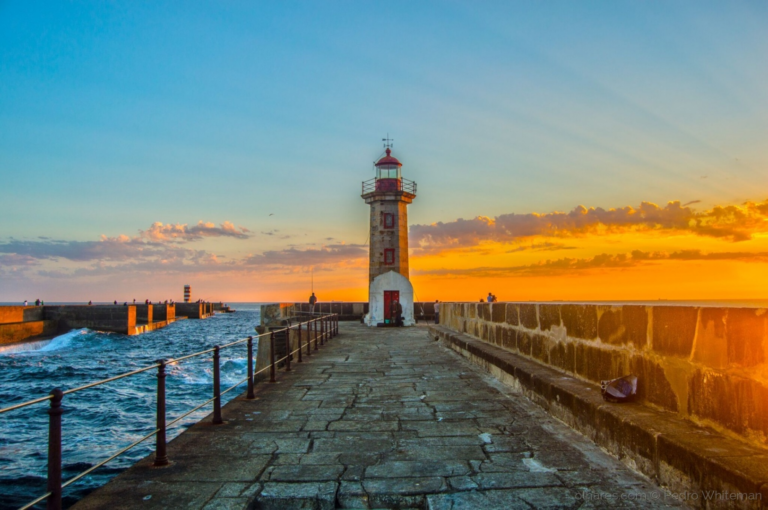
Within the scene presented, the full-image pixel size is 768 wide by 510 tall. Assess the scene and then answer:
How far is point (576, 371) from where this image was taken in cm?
586

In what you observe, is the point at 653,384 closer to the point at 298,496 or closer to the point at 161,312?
the point at 298,496

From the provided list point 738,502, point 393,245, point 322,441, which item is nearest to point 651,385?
point 738,502

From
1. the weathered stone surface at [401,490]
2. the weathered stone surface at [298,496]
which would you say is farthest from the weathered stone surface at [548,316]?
the weathered stone surface at [298,496]

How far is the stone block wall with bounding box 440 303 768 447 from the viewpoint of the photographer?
3.16 meters

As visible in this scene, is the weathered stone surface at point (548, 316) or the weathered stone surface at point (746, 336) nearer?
the weathered stone surface at point (746, 336)

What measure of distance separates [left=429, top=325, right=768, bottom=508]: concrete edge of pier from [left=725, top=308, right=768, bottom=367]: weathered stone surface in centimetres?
51

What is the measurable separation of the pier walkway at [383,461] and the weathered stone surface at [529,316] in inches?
41.9

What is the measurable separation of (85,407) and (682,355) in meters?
16.7

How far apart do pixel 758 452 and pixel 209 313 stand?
10055 centimetres

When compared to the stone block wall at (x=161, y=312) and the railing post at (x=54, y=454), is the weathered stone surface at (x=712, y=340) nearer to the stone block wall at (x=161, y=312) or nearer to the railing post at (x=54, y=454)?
the railing post at (x=54, y=454)

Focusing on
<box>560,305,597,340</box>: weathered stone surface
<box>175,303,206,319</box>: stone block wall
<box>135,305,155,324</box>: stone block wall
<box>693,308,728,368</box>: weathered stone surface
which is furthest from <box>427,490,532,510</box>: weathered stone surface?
<box>175,303,206,319</box>: stone block wall

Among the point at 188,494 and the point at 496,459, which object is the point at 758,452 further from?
the point at 188,494

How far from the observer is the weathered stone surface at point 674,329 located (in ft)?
12.3

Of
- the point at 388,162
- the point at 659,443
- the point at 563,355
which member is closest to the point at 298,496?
the point at 659,443
